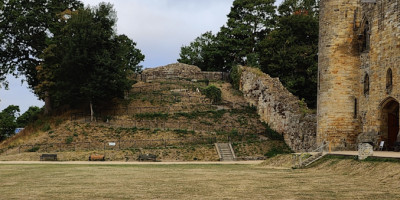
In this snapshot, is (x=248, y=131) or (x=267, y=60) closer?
(x=248, y=131)

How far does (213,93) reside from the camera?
54.8 m

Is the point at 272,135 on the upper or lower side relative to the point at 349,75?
lower

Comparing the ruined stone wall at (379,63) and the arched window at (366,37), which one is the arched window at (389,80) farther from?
the arched window at (366,37)

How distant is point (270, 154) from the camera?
4116 centimetres

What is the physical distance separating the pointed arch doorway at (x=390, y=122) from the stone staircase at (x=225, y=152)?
12488 millimetres

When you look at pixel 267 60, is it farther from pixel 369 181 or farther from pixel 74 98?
pixel 369 181

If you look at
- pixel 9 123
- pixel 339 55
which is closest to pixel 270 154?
pixel 339 55

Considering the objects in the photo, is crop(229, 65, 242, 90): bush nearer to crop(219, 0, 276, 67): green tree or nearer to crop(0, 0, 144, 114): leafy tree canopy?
crop(219, 0, 276, 67): green tree

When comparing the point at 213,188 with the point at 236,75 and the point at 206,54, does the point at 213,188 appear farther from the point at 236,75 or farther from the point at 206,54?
the point at 206,54

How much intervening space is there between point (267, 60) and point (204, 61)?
16019 millimetres

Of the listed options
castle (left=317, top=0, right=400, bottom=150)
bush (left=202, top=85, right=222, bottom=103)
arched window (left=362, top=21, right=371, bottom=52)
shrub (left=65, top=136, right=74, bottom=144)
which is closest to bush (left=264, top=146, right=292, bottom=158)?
castle (left=317, top=0, right=400, bottom=150)

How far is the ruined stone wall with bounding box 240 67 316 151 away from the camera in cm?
3981

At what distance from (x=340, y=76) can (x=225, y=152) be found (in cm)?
1216

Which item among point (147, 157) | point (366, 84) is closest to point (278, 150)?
point (147, 157)
